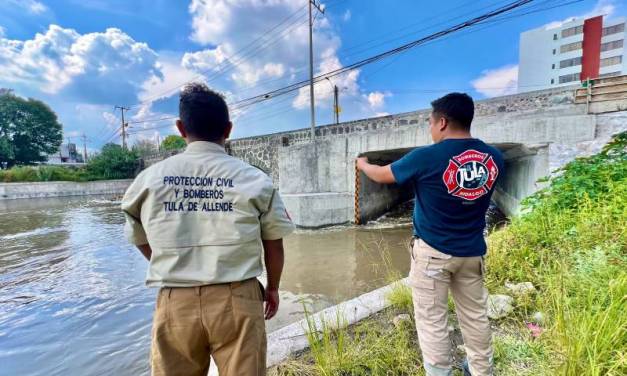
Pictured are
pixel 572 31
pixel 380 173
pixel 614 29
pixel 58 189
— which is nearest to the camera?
pixel 380 173

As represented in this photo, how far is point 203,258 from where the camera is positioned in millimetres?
1056

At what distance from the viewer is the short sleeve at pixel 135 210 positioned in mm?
1085

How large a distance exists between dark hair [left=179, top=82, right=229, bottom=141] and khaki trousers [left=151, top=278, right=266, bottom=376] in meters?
0.58

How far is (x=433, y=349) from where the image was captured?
1.39 meters

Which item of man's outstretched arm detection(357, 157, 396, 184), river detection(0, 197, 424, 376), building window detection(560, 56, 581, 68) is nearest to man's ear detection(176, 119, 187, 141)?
man's outstretched arm detection(357, 157, 396, 184)

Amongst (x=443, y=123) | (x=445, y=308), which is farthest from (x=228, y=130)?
(x=445, y=308)

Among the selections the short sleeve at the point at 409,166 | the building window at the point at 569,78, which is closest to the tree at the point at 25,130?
the short sleeve at the point at 409,166

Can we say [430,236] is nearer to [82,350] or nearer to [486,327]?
[486,327]

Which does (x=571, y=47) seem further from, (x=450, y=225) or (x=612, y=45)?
(x=450, y=225)

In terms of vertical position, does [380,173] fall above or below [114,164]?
below

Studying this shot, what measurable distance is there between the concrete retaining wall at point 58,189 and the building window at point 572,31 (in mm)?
45746

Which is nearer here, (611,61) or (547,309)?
(547,309)

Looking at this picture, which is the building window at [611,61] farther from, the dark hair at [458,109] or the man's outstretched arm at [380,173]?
the man's outstretched arm at [380,173]

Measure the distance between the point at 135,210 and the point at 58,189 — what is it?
2748cm
